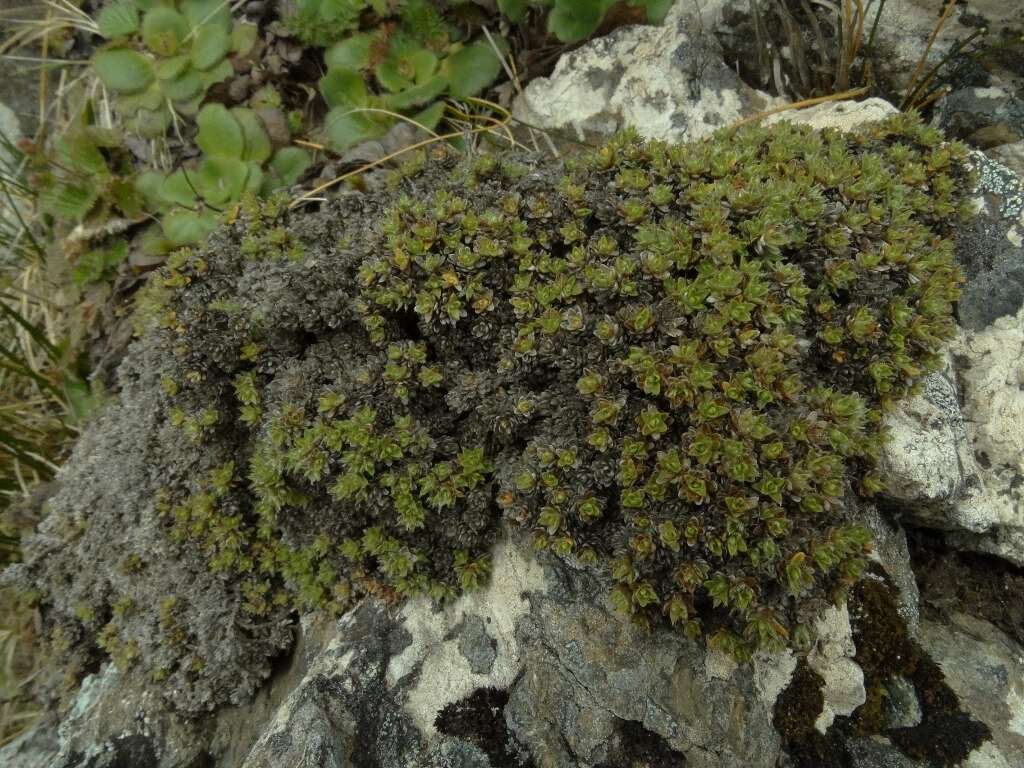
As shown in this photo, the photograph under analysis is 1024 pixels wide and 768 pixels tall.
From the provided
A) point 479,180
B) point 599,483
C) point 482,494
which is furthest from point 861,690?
point 479,180

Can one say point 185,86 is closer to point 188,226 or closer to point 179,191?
point 179,191

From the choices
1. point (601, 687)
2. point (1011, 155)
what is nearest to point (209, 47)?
point (601, 687)

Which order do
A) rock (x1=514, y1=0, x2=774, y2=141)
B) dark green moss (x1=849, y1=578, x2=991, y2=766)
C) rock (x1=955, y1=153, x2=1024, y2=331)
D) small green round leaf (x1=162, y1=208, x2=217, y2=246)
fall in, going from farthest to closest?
small green round leaf (x1=162, y1=208, x2=217, y2=246) < rock (x1=514, y1=0, x2=774, y2=141) < rock (x1=955, y1=153, x2=1024, y2=331) < dark green moss (x1=849, y1=578, x2=991, y2=766)

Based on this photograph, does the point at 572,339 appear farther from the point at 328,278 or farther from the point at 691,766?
the point at 691,766

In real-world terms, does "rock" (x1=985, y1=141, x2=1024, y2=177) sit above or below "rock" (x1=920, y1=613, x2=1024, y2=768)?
above

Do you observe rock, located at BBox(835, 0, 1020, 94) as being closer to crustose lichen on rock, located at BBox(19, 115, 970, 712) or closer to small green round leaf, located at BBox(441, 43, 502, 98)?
crustose lichen on rock, located at BBox(19, 115, 970, 712)

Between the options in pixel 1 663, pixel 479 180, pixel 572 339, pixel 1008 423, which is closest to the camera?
pixel 572 339

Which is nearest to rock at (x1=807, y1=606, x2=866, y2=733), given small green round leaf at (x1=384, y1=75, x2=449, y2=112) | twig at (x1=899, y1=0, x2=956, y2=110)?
twig at (x1=899, y1=0, x2=956, y2=110)
